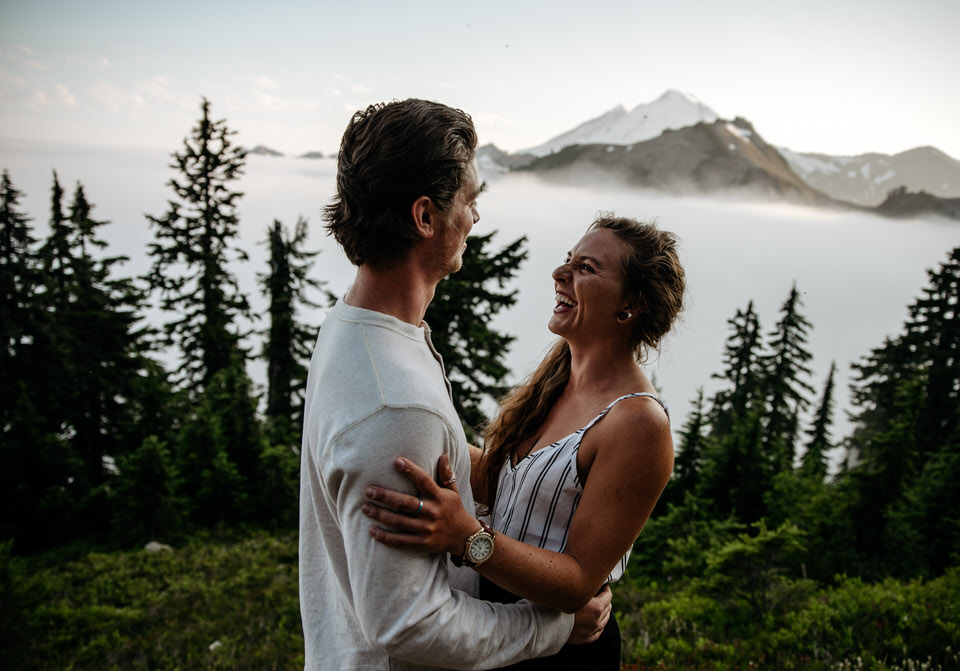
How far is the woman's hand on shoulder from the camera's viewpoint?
140 centimetres

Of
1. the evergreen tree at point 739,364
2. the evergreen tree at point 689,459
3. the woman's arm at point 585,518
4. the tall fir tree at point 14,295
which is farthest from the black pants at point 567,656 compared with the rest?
the evergreen tree at point 739,364

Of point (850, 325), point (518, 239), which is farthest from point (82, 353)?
point (850, 325)

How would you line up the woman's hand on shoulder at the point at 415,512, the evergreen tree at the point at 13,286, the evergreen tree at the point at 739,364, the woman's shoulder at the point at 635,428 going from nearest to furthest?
the woman's hand on shoulder at the point at 415,512 → the woman's shoulder at the point at 635,428 → the evergreen tree at the point at 13,286 → the evergreen tree at the point at 739,364

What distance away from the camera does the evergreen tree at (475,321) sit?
532 inches

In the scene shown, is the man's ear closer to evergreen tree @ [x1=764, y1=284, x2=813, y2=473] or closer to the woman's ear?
the woman's ear

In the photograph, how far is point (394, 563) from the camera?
1436mm

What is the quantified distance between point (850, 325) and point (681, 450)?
212730 millimetres

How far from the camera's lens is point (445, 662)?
60.6 inches

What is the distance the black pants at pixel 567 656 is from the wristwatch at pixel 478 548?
0.51 metres

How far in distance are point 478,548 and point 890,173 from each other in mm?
224556

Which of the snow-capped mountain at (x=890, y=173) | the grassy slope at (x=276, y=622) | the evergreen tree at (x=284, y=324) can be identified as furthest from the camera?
the snow-capped mountain at (x=890, y=173)

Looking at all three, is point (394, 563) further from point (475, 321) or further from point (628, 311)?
point (475, 321)

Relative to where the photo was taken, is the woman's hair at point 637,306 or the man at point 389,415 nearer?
the man at point 389,415

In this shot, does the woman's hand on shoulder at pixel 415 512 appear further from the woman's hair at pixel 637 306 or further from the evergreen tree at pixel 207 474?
the evergreen tree at pixel 207 474
